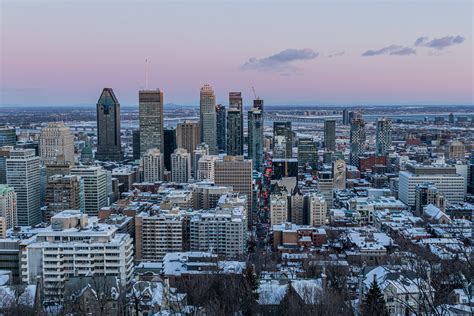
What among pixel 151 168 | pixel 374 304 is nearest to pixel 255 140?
pixel 151 168

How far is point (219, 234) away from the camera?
20.8 m

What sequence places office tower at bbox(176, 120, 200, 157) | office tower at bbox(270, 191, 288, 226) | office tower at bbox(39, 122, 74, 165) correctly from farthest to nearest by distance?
office tower at bbox(176, 120, 200, 157), office tower at bbox(39, 122, 74, 165), office tower at bbox(270, 191, 288, 226)

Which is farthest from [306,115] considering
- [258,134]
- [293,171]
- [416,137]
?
[293,171]

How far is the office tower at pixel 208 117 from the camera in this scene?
52.0m

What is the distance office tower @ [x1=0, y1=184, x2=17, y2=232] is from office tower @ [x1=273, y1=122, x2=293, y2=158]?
74.9ft

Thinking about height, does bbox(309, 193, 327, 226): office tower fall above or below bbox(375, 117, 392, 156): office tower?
below

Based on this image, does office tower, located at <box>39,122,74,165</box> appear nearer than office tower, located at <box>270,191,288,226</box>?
No

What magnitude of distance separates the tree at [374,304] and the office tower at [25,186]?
18566 millimetres

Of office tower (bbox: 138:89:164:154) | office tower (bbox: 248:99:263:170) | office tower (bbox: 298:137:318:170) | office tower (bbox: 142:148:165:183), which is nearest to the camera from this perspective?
office tower (bbox: 142:148:165:183)

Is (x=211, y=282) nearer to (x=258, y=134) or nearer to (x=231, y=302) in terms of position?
(x=231, y=302)

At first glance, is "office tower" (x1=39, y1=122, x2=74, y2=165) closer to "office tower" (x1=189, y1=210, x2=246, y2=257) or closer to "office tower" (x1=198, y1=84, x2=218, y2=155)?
"office tower" (x1=198, y1=84, x2=218, y2=155)

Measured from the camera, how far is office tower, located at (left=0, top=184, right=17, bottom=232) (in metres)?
24.9

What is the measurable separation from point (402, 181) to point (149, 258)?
16.9 meters

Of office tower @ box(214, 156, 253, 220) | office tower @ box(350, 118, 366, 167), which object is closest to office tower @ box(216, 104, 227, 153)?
office tower @ box(350, 118, 366, 167)
